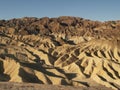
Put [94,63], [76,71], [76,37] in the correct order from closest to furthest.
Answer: [76,71] → [94,63] → [76,37]

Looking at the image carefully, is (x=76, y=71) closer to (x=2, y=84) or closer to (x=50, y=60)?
(x=50, y=60)

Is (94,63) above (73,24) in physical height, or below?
below

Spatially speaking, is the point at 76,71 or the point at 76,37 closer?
the point at 76,71

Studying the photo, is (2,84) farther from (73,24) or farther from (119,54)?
(73,24)

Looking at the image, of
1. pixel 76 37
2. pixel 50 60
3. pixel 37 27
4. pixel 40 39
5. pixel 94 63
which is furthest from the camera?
pixel 37 27

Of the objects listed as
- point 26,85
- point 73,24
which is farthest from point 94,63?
point 73,24

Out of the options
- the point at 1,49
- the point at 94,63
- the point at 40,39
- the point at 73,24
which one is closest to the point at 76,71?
the point at 94,63
